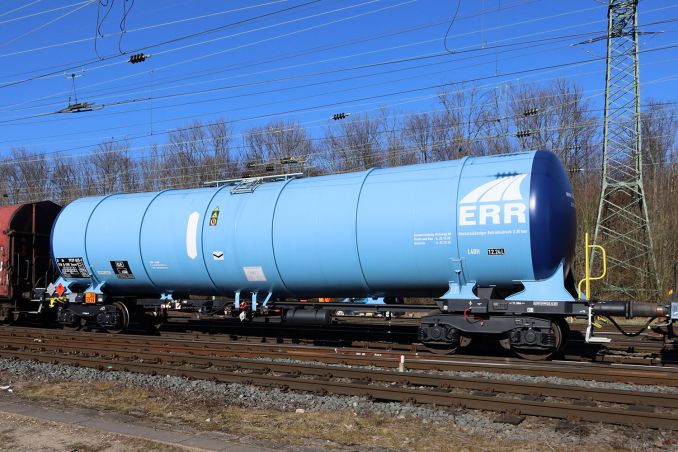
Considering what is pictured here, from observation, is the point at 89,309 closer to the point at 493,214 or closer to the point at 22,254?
the point at 22,254

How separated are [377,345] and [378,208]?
130 inches

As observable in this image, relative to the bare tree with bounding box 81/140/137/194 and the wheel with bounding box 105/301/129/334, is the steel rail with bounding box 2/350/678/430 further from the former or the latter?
the bare tree with bounding box 81/140/137/194

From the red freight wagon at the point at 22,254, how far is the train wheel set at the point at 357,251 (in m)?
1.25

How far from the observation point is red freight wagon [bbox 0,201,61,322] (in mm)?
17031

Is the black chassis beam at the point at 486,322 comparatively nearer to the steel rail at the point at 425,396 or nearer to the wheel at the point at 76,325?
the steel rail at the point at 425,396

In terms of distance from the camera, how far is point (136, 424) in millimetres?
7055

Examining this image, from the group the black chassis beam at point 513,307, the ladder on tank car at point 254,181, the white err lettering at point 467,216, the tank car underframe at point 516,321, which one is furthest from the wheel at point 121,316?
the white err lettering at point 467,216

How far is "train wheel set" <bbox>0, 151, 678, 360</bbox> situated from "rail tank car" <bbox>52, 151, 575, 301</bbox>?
0.09 ft

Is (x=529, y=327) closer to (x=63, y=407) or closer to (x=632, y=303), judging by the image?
(x=632, y=303)

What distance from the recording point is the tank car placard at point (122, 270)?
15.0 m

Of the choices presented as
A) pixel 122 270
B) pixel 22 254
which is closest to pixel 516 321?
pixel 122 270

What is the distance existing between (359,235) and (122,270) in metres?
7.09

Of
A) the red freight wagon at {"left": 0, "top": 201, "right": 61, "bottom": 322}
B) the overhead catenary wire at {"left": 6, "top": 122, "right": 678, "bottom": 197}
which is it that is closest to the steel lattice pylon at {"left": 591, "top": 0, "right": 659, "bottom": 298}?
the overhead catenary wire at {"left": 6, "top": 122, "right": 678, "bottom": 197}

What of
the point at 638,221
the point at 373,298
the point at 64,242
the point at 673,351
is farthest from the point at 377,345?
the point at 638,221
